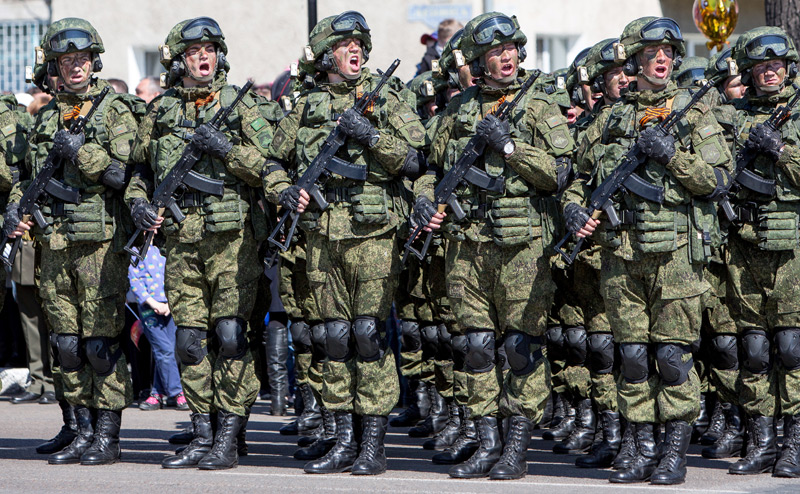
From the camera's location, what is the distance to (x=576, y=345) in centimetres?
880

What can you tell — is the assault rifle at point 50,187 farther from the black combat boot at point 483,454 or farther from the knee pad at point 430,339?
the black combat boot at point 483,454

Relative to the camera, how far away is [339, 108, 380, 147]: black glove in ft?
25.1

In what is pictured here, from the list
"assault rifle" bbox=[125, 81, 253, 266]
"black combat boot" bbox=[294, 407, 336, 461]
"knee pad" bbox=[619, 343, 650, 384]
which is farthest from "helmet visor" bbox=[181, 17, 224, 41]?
"knee pad" bbox=[619, 343, 650, 384]

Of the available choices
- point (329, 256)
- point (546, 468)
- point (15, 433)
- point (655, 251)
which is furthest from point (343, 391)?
point (15, 433)

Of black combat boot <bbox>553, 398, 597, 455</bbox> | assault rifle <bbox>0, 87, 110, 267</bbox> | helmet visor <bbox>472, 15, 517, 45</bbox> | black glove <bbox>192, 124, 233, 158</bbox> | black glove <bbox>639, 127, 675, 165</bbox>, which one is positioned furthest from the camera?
black combat boot <bbox>553, 398, 597, 455</bbox>

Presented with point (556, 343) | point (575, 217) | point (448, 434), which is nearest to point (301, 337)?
point (448, 434)

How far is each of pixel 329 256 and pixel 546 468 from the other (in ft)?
Answer: 5.94

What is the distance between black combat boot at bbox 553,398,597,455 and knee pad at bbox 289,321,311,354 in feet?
6.10

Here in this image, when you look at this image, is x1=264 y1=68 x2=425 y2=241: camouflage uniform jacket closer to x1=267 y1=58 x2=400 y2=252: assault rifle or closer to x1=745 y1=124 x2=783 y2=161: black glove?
x1=267 y1=58 x2=400 y2=252: assault rifle

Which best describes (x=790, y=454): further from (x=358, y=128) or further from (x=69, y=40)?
(x=69, y=40)

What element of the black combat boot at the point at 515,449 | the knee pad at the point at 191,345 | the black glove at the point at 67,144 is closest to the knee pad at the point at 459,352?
the black combat boot at the point at 515,449

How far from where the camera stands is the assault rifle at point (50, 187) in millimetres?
8281

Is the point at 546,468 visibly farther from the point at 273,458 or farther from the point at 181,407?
the point at 181,407

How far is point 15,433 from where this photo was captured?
32.4ft
